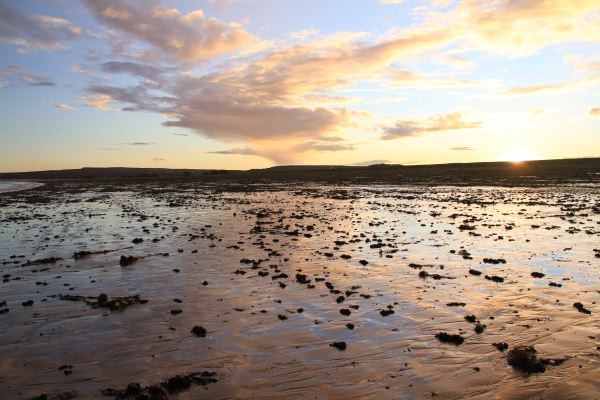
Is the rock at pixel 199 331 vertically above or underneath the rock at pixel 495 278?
underneath

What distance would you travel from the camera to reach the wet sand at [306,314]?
8.41m

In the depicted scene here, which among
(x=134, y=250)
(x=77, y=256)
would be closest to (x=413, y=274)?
(x=134, y=250)

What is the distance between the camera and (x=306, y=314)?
1222 centimetres

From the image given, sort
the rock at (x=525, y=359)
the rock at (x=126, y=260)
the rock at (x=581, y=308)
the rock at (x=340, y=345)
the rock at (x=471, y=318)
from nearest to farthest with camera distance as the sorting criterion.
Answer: the rock at (x=525, y=359) → the rock at (x=340, y=345) → the rock at (x=471, y=318) → the rock at (x=581, y=308) → the rock at (x=126, y=260)

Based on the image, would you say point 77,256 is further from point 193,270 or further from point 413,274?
point 413,274

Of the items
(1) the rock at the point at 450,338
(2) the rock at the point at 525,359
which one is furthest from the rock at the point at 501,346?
(1) the rock at the point at 450,338

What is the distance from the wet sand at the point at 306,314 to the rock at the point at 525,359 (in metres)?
0.21

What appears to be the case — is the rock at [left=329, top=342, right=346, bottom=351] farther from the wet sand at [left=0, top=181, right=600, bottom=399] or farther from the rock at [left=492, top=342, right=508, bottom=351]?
the rock at [left=492, top=342, right=508, bottom=351]

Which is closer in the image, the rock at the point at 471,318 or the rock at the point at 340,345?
the rock at the point at 340,345

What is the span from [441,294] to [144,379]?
9226 millimetres

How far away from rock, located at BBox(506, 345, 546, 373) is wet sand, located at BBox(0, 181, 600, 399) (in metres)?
0.21

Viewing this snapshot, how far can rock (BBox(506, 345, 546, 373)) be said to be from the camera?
8.59 m

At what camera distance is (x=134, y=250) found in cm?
2200

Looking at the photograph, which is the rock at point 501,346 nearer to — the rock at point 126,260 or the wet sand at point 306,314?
the wet sand at point 306,314
